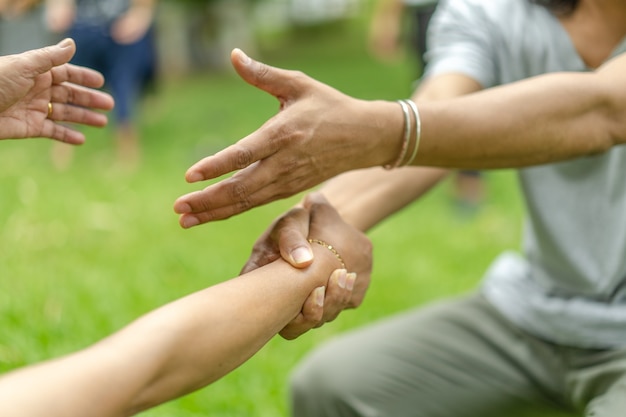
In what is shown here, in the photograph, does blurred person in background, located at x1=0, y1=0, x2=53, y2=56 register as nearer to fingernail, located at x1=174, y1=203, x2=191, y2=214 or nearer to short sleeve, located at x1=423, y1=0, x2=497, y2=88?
short sleeve, located at x1=423, y1=0, x2=497, y2=88

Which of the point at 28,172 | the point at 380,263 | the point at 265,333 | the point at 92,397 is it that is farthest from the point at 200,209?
Answer: the point at 28,172

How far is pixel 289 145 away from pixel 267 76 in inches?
5.5

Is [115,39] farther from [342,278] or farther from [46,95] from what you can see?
[342,278]

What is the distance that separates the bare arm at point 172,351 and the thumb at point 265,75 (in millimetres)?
357

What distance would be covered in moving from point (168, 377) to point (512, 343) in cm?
117

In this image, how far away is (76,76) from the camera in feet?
6.99

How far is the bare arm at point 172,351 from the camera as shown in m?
1.32

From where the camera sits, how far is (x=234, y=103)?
947 cm

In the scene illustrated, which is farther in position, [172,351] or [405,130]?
[405,130]

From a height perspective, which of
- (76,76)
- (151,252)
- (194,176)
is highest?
(76,76)

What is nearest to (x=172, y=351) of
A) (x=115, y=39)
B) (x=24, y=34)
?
(x=115, y=39)

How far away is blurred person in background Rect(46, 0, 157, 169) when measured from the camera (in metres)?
6.67

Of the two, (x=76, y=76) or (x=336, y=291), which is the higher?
(x=76, y=76)

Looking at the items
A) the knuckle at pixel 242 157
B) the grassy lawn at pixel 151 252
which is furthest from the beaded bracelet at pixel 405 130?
the grassy lawn at pixel 151 252
